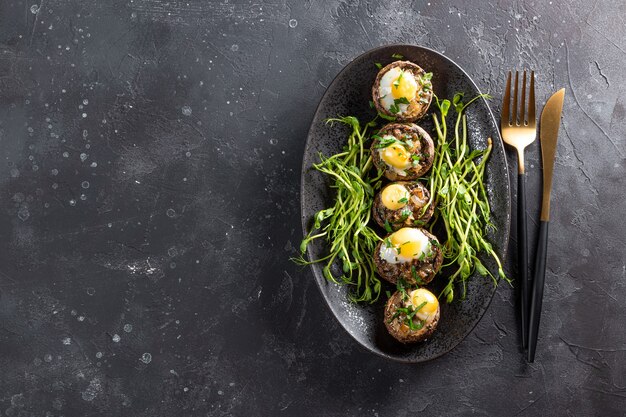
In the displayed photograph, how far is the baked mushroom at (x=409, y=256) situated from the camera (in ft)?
5.39

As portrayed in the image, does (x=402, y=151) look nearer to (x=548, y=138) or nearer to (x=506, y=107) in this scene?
(x=506, y=107)

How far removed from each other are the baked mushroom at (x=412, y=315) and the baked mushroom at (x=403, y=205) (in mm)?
188

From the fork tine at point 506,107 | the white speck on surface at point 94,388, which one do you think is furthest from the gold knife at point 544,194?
the white speck on surface at point 94,388

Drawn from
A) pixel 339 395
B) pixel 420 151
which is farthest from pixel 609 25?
pixel 339 395

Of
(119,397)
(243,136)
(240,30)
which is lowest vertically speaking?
(119,397)

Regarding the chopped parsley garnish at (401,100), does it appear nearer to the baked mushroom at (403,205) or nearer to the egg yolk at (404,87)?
the egg yolk at (404,87)

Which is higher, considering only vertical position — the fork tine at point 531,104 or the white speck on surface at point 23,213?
the fork tine at point 531,104

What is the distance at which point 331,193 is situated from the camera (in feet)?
5.71

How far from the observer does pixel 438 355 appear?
1.69 m

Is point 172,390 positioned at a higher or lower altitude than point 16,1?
lower

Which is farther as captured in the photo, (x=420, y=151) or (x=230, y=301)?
(x=230, y=301)

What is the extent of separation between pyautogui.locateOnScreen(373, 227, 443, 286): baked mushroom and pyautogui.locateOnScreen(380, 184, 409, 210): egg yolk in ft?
0.22

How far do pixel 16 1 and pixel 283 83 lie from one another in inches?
33.0

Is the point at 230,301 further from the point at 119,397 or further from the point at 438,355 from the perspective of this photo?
the point at 438,355
